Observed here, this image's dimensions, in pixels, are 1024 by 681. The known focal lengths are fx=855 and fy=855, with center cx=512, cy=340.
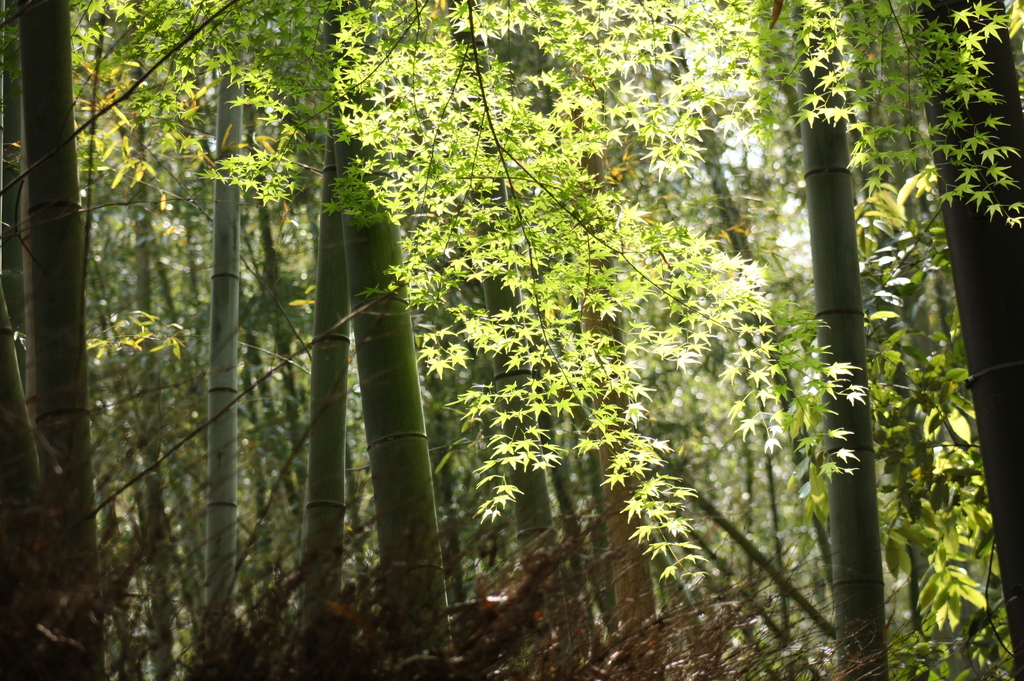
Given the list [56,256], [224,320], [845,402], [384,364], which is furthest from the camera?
[224,320]

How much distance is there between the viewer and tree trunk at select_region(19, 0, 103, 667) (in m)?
1.49

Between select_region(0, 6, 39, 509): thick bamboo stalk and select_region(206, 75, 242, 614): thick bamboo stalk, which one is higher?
select_region(206, 75, 242, 614): thick bamboo stalk

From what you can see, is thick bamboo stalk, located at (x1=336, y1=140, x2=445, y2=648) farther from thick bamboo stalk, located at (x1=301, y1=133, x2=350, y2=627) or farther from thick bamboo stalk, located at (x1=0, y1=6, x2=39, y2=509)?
thick bamboo stalk, located at (x1=0, y1=6, x2=39, y2=509)

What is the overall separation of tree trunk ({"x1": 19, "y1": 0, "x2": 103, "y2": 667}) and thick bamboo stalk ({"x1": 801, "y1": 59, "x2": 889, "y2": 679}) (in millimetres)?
1854

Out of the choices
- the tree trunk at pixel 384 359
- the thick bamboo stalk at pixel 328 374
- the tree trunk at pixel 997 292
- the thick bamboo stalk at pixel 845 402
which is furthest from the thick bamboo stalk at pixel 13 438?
the tree trunk at pixel 997 292

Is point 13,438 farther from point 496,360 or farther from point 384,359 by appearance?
point 496,360

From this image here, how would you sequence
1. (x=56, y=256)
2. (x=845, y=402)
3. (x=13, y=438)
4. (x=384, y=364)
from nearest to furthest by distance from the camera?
(x=13, y=438) → (x=56, y=256) → (x=384, y=364) → (x=845, y=402)

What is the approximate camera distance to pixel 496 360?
3.12 metres

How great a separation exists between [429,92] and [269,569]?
5.36ft

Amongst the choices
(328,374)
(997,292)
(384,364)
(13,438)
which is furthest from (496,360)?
(13,438)

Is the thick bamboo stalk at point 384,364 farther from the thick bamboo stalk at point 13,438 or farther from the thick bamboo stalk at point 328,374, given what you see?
the thick bamboo stalk at point 13,438

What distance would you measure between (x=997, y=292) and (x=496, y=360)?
1.62 meters

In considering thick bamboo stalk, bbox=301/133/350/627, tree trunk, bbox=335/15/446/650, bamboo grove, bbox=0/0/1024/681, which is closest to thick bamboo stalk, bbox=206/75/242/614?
bamboo grove, bbox=0/0/1024/681

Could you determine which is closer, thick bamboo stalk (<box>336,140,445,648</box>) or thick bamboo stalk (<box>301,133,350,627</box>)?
thick bamboo stalk (<box>336,140,445,648</box>)
